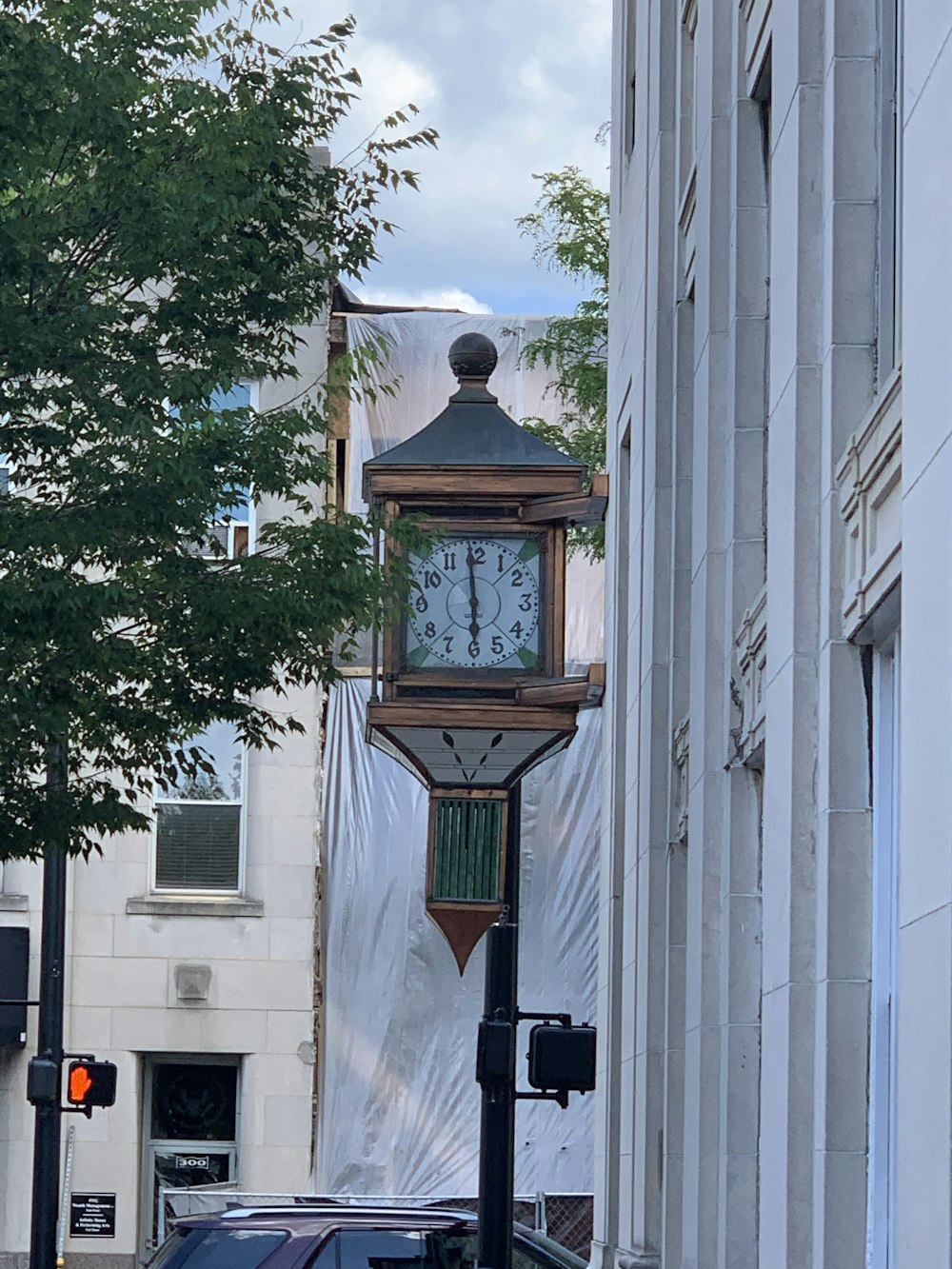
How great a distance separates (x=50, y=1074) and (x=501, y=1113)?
8549 mm

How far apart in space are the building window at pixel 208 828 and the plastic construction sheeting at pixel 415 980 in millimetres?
1313

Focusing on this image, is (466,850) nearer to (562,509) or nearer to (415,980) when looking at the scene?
(562,509)

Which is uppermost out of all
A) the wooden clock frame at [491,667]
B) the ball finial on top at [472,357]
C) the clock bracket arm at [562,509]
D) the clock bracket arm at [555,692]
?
the ball finial on top at [472,357]

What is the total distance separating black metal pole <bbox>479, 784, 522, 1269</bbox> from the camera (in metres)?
10.5

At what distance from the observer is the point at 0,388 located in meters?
15.0

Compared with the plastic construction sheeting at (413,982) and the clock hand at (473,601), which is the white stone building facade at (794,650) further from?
the plastic construction sheeting at (413,982)

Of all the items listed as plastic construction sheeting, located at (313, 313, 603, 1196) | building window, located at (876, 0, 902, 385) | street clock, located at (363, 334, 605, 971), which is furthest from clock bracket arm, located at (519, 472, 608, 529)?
plastic construction sheeting, located at (313, 313, 603, 1196)

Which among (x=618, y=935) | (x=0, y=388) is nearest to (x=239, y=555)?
(x=0, y=388)

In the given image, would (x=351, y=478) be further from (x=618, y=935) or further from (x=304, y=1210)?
(x=304, y=1210)

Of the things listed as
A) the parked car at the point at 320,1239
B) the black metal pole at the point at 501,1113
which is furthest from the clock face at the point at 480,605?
the parked car at the point at 320,1239

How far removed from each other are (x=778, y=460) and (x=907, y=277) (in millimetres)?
2447

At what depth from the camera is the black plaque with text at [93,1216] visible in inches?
1009

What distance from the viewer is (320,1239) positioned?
1164 cm

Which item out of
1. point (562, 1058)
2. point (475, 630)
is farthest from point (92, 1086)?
point (562, 1058)
